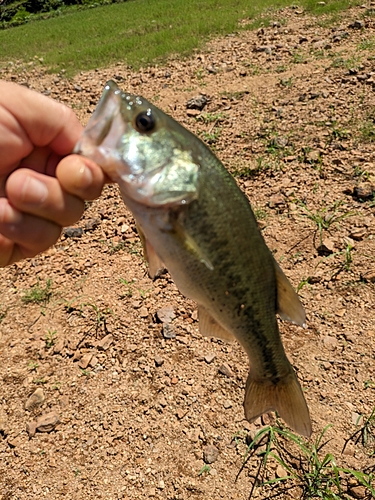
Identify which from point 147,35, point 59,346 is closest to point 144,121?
point 59,346

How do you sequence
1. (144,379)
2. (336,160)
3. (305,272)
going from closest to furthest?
(144,379) < (305,272) < (336,160)

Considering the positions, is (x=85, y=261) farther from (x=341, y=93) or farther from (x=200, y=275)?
(x=341, y=93)

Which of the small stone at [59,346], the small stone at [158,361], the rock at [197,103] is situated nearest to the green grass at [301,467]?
the small stone at [158,361]

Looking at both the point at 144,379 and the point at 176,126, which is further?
the point at 144,379

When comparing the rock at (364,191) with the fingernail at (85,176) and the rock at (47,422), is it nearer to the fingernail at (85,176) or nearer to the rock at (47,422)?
the fingernail at (85,176)

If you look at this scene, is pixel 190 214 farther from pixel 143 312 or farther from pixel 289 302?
pixel 143 312

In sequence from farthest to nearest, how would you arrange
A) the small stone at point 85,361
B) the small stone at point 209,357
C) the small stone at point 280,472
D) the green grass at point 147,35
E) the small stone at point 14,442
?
the green grass at point 147,35 < the small stone at point 85,361 < the small stone at point 209,357 < the small stone at point 14,442 < the small stone at point 280,472

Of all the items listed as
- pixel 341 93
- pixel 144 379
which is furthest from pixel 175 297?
pixel 341 93
